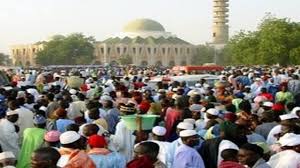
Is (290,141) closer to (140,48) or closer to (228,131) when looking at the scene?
(228,131)

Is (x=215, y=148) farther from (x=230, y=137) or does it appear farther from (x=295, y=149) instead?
(x=295, y=149)

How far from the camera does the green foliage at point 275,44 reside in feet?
137

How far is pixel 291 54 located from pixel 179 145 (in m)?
35.7

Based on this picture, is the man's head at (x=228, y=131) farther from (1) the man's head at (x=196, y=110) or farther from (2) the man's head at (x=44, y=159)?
(2) the man's head at (x=44, y=159)

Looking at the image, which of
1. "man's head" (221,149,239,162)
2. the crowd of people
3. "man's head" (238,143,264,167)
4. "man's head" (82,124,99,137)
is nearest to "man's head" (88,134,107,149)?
the crowd of people

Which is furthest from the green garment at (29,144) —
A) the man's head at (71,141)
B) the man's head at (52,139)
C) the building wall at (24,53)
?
the building wall at (24,53)

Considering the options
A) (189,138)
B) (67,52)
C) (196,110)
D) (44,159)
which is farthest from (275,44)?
(67,52)

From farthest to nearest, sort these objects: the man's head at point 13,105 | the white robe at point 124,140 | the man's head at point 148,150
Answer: the man's head at point 13,105
the white robe at point 124,140
the man's head at point 148,150

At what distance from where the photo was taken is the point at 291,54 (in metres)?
41.3

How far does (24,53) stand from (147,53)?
79.7 ft

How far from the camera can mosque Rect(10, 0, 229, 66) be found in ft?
385

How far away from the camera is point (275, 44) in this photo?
41906mm

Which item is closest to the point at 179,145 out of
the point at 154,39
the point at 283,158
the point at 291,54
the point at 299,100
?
the point at 283,158

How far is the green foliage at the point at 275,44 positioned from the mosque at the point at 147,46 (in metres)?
69.6
